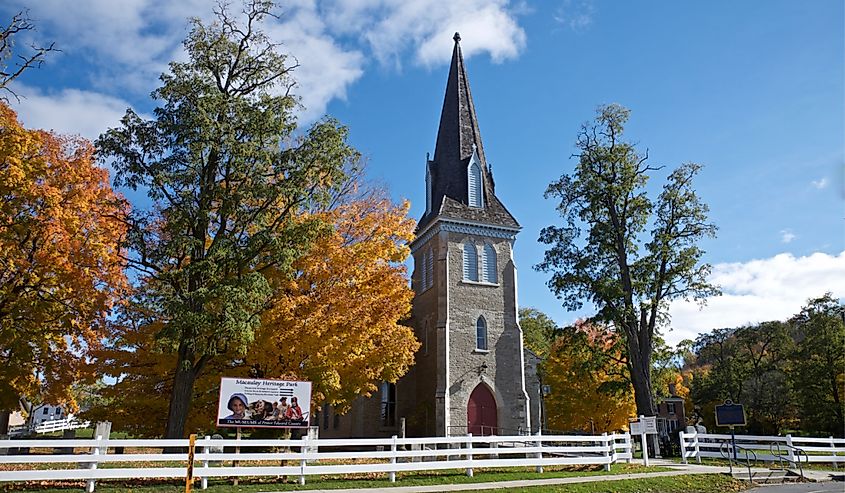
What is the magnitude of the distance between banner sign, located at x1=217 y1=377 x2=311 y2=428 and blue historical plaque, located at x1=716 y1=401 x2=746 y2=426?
12.0m

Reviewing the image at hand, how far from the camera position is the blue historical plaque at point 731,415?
59.0 ft

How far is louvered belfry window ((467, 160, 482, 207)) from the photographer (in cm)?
3244

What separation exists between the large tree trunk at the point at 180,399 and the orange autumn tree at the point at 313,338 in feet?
3.09

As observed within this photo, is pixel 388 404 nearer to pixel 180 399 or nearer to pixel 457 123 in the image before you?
pixel 457 123

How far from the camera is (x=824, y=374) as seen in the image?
43250 millimetres

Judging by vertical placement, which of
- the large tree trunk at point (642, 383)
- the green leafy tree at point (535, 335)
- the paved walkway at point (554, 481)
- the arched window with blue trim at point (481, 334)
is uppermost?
the green leafy tree at point (535, 335)

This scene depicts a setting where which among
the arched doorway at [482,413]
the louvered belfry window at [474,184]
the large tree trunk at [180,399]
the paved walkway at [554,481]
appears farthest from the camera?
the louvered belfry window at [474,184]

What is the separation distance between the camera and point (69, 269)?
689 inches

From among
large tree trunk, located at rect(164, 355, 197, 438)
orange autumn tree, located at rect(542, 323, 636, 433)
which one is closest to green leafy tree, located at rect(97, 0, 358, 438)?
large tree trunk, located at rect(164, 355, 197, 438)

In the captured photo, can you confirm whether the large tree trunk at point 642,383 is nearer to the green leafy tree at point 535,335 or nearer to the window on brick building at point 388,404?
the window on brick building at point 388,404

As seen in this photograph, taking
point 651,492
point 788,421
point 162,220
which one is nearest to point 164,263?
point 162,220

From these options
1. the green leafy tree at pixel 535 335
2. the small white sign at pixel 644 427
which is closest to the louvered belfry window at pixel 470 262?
the small white sign at pixel 644 427

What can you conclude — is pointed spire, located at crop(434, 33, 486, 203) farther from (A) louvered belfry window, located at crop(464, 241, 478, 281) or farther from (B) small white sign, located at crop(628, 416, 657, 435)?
(B) small white sign, located at crop(628, 416, 657, 435)

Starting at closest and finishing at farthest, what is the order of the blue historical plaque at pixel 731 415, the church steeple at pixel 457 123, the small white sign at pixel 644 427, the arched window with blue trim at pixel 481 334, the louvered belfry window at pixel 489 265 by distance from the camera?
1. the blue historical plaque at pixel 731 415
2. the small white sign at pixel 644 427
3. the arched window with blue trim at pixel 481 334
4. the louvered belfry window at pixel 489 265
5. the church steeple at pixel 457 123
